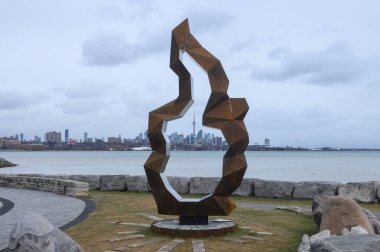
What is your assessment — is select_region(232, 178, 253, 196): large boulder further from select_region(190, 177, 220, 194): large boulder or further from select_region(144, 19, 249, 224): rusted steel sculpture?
select_region(144, 19, 249, 224): rusted steel sculpture

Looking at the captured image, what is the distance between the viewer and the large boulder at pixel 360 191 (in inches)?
647

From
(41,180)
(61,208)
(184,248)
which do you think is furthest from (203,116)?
(41,180)

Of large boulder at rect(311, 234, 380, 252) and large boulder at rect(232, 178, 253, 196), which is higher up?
large boulder at rect(311, 234, 380, 252)

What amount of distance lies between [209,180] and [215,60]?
864 centimetres

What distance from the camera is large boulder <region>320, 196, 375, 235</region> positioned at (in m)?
9.27

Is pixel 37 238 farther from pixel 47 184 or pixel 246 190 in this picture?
pixel 47 184

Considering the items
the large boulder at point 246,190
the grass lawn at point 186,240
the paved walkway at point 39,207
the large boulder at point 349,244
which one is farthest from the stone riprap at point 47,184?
the large boulder at point 349,244

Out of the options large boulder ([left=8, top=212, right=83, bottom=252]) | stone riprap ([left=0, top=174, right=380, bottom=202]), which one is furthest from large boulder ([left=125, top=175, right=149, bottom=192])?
large boulder ([left=8, top=212, right=83, bottom=252])

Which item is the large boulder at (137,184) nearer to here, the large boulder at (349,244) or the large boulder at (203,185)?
the large boulder at (203,185)

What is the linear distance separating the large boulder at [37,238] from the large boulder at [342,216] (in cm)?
471

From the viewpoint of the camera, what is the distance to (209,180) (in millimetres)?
18859

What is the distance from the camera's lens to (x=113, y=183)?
20266 mm

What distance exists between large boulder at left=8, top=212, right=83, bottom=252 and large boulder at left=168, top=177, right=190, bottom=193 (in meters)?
12.0

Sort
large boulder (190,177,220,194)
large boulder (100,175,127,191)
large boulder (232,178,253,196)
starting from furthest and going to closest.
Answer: large boulder (100,175,127,191)
large boulder (190,177,220,194)
large boulder (232,178,253,196)
